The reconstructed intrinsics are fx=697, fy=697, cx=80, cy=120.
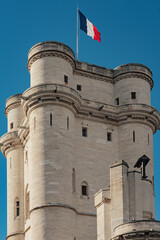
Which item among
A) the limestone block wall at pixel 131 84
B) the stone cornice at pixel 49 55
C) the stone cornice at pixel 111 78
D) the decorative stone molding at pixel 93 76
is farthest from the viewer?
the limestone block wall at pixel 131 84

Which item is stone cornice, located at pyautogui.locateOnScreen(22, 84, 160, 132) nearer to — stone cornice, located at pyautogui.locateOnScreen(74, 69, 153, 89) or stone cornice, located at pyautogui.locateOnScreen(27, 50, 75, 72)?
stone cornice, located at pyautogui.locateOnScreen(74, 69, 153, 89)

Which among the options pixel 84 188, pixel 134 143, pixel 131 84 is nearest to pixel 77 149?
pixel 84 188

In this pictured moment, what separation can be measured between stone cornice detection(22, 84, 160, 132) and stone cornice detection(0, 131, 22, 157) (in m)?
6.53

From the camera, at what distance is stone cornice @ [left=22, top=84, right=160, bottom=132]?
6253 centimetres

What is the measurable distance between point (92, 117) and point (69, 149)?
5861 millimetres

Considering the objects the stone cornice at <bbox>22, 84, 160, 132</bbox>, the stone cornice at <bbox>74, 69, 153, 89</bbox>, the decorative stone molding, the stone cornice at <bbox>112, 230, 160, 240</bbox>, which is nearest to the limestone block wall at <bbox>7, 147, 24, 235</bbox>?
the stone cornice at <bbox>22, 84, 160, 132</bbox>

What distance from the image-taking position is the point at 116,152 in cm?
6644

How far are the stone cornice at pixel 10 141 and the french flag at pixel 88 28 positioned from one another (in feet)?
40.9

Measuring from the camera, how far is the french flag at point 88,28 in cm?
6988

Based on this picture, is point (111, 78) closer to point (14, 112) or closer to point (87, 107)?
point (87, 107)

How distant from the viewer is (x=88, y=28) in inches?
2768

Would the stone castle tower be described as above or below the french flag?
below

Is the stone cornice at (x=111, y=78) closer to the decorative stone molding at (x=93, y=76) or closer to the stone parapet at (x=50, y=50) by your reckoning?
the decorative stone molding at (x=93, y=76)

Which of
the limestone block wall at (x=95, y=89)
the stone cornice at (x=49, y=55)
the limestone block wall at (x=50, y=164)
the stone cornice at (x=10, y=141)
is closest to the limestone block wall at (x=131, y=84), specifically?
the limestone block wall at (x=95, y=89)
